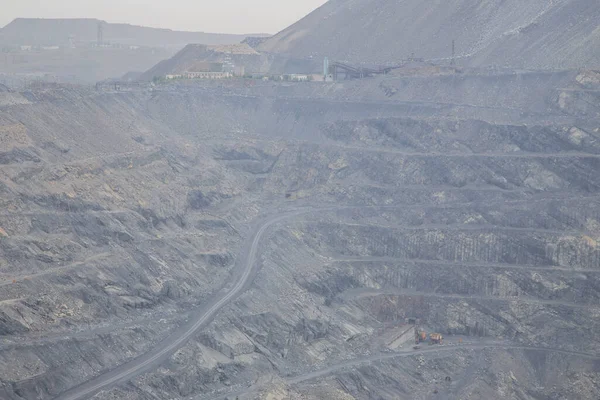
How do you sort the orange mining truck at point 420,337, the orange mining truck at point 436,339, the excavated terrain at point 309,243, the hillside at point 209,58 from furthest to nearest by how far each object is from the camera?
the hillside at point 209,58 < the orange mining truck at point 420,337 < the orange mining truck at point 436,339 < the excavated terrain at point 309,243

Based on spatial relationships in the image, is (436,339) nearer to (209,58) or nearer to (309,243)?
(309,243)

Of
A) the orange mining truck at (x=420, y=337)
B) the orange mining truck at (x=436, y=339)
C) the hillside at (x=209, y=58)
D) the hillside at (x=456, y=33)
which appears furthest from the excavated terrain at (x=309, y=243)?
the hillside at (x=209, y=58)

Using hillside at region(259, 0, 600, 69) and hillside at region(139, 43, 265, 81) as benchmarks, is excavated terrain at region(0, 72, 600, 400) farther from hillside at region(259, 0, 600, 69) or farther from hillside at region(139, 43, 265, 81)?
hillside at region(139, 43, 265, 81)

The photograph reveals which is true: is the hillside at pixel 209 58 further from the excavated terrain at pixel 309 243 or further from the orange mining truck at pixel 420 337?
the orange mining truck at pixel 420 337

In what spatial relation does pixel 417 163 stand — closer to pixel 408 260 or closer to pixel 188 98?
pixel 408 260

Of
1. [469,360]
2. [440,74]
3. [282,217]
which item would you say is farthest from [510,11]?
[469,360]

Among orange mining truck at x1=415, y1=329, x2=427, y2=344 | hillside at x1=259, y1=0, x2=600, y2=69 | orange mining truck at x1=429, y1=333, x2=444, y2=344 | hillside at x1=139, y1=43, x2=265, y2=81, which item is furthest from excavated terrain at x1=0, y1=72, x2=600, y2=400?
hillside at x1=139, y1=43, x2=265, y2=81
